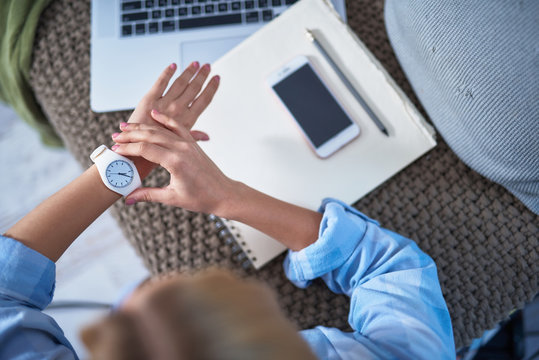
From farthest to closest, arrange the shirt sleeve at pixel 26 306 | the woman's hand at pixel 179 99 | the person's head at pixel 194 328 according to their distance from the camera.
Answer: the woman's hand at pixel 179 99 < the shirt sleeve at pixel 26 306 < the person's head at pixel 194 328

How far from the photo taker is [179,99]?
1.86 feet

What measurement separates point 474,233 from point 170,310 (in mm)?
454

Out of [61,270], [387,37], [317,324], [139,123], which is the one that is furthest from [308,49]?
[61,270]

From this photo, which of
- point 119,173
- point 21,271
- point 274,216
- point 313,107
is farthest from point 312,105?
point 21,271

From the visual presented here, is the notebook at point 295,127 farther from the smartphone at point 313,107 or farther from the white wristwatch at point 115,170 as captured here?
the white wristwatch at point 115,170

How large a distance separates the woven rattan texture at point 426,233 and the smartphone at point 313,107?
100 millimetres

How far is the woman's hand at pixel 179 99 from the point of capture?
55 cm

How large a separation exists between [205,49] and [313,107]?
0.20 meters

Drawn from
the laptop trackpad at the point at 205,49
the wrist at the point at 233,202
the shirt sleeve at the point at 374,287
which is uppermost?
the laptop trackpad at the point at 205,49

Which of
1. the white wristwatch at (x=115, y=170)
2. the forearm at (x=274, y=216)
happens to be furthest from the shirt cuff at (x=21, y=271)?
the forearm at (x=274, y=216)

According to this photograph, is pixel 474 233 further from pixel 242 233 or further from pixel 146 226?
pixel 146 226

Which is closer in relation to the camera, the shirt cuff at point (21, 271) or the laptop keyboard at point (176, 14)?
the shirt cuff at point (21, 271)

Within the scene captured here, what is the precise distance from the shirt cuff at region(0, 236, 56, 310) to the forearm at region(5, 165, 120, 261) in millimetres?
11

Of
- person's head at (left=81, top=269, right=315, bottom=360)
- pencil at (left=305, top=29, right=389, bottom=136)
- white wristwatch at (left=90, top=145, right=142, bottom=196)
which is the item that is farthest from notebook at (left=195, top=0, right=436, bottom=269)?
person's head at (left=81, top=269, right=315, bottom=360)
